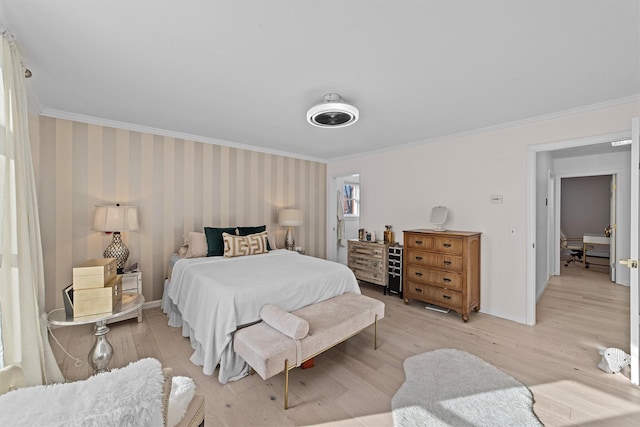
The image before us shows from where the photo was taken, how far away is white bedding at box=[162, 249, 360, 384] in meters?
2.14

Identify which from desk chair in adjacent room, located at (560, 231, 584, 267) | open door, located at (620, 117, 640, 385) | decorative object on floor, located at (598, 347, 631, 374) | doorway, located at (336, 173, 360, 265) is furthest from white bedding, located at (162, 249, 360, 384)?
desk chair in adjacent room, located at (560, 231, 584, 267)

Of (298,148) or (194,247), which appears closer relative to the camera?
(194,247)

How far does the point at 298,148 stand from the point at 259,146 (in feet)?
2.24

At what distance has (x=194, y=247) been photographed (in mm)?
3602

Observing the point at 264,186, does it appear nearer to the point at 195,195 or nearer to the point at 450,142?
the point at 195,195

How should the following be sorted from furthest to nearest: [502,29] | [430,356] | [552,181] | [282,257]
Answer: [552,181] < [282,257] < [430,356] < [502,29]

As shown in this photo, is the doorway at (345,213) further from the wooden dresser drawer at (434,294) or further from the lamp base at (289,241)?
the wooden dresser drawer at (434,294)

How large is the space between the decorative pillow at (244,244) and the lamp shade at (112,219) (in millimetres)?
1118

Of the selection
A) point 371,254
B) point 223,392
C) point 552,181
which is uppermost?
point 552,181

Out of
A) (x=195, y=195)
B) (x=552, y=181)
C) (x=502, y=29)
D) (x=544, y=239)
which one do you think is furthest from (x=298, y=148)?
(x=552, y=181)

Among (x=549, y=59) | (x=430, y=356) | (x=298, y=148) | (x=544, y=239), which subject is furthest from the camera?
(x=298, y=148)

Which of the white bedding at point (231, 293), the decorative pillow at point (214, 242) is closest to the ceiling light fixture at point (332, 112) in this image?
the white bedding at point (231, 293)

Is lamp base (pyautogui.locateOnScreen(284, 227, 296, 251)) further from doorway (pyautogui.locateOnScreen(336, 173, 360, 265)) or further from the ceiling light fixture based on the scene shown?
the ceiling light fixture

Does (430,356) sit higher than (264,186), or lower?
lower
